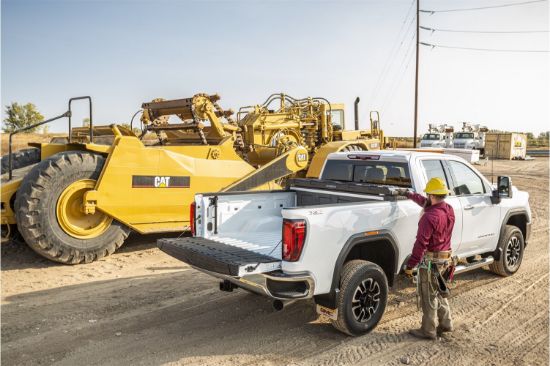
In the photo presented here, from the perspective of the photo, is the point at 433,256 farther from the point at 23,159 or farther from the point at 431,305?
the point at 23,159

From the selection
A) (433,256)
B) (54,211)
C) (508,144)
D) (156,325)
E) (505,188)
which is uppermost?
(508,144)

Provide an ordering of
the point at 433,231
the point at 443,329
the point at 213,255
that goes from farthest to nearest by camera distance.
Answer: the point at 443,329, the point at 433,231, the point at 213,255

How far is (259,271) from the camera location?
424 cm

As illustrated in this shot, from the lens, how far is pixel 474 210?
6195mm

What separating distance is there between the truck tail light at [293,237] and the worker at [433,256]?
4.38 feet

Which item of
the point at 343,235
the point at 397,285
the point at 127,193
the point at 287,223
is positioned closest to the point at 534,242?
the point at 397,285

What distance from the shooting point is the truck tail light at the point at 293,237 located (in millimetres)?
4219

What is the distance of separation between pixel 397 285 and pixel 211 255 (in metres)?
3.28

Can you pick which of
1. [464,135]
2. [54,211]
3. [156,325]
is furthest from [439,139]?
[156,325]

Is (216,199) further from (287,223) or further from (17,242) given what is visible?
(17,242)

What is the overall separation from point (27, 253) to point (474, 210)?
295 inches

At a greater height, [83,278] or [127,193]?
[127,193]

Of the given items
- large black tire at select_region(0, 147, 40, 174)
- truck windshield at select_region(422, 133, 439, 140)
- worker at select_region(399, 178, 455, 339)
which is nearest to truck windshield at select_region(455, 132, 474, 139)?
truck windshield at select_region(422, 133, 439, 140)

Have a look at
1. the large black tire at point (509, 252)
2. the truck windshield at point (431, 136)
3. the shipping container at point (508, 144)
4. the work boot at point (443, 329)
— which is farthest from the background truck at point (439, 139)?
the work boot at point (443, 329)
